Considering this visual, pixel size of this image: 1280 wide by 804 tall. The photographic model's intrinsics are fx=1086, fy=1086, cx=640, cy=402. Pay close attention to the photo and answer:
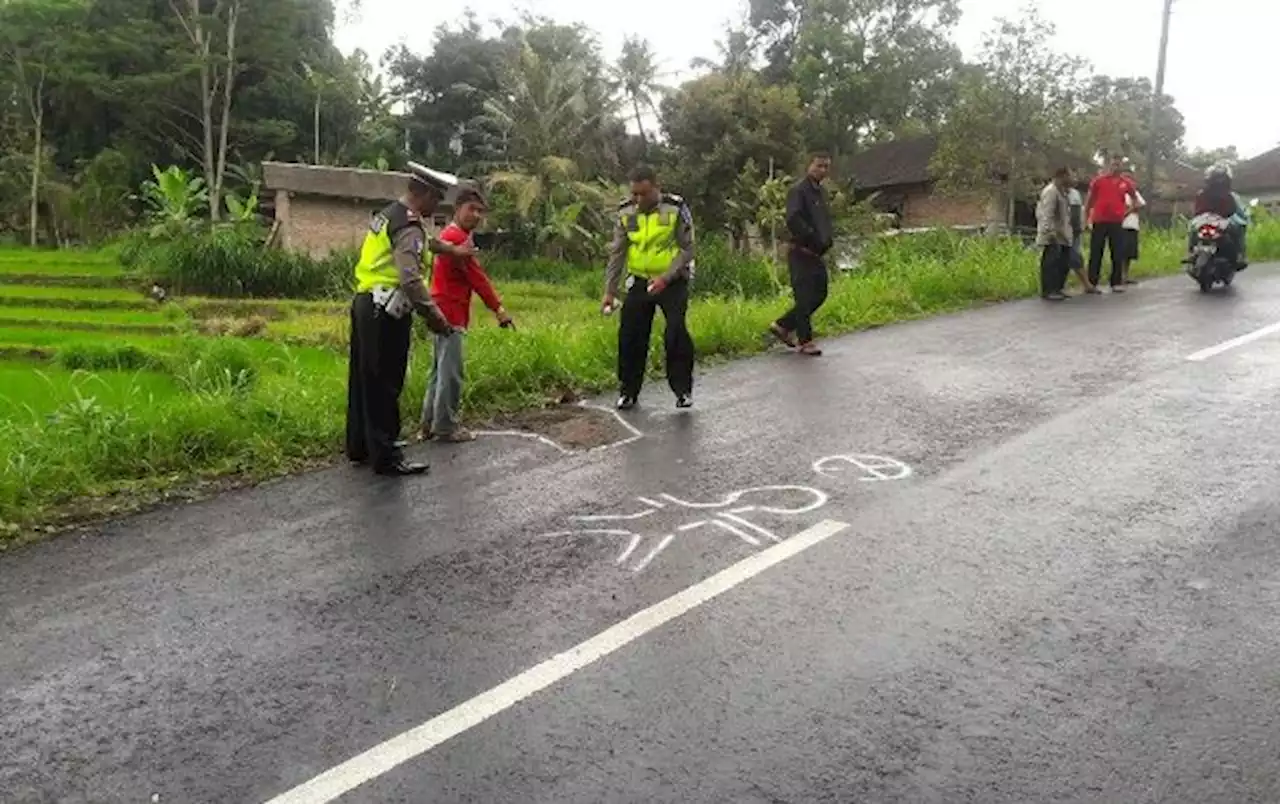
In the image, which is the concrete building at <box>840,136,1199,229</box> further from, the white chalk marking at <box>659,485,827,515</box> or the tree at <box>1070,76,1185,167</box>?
the white chalk marking at <box>659,485,827,515</box>

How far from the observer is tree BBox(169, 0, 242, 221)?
38.4 metres

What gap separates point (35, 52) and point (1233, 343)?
42.5 metres

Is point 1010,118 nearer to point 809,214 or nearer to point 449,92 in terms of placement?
point 809,214

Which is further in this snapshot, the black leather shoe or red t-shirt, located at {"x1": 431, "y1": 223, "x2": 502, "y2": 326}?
red t-shirt, located at {"x1": 431, "y1": 223, "x2": 502, "y2": 326}

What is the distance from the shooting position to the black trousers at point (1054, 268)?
45.6 feet

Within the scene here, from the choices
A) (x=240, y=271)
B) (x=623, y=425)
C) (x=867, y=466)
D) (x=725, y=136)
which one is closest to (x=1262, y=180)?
(x=725, y=136)

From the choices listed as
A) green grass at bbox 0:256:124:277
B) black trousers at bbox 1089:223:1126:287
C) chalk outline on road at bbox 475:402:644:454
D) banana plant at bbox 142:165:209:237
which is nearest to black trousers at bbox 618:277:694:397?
chalk outline on road at bbox 475:402:644:454

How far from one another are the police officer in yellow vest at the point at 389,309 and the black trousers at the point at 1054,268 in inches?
389

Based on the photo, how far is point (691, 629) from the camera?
13.2ft

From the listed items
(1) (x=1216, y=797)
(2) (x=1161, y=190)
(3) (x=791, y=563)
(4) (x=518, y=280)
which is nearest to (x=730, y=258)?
(4) (x=518, y=280)

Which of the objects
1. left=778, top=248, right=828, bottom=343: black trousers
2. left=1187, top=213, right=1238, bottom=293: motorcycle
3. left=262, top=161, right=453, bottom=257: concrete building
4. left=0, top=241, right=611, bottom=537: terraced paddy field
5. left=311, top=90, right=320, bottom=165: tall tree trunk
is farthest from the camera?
left=311, top=90, right=320, bottom=165: tall tree trunk

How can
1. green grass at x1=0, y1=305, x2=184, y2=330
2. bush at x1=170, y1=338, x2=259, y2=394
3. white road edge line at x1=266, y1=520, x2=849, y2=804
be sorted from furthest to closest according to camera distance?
green grass at x1=0, y1=305, x2=184, y2=330
bush at x1=170, y1=338, x2=259, y2=394
white road edge line at x1=266, y1=520, x2=849, y2=804

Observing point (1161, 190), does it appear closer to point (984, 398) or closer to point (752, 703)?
point (984, 398)

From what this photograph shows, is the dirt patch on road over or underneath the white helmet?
underneath
